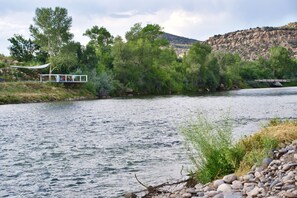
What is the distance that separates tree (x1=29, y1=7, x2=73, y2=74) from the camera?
8875cm

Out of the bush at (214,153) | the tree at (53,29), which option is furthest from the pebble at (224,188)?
the tree at (53,29)

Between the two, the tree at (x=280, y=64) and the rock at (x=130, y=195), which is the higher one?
the tree at (x=280, y=64)

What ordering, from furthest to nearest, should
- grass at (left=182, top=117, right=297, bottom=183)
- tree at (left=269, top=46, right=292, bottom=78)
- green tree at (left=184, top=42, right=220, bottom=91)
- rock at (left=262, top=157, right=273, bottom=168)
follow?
tree at (left=269, top=46, right=292, bottom=78) < green tree at (left=184, top=42, right=220, bottom=91) < grass at (left=182, top=117, right=297, bottom=183) < rock at (left=262, top=157, right=273, bottom=168)

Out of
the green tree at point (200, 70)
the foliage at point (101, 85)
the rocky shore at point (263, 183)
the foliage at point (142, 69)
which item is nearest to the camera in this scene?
the rocky shore at point (263, 183)

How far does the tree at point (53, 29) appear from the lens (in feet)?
291

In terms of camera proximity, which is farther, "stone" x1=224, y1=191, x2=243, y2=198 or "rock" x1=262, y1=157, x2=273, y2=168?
"rock" x1=262, y1=157, x2=273, y2=168

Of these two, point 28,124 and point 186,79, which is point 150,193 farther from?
point 186,79

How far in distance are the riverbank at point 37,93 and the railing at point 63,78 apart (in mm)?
1369

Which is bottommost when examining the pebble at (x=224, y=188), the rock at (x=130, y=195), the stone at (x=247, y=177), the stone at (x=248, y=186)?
the rock at (x=130, y=195)

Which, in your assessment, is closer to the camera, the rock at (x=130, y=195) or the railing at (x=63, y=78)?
the rock at (x=130, y=195)

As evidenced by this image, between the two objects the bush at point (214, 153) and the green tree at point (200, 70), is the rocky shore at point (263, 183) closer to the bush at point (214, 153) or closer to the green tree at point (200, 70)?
the bush at point (214, 153)

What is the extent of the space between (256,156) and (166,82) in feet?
299

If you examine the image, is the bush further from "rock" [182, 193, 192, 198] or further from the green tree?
the green tree

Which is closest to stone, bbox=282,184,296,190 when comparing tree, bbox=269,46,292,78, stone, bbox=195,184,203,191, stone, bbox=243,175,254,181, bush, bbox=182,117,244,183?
stone, bbox=243,175,254,181
